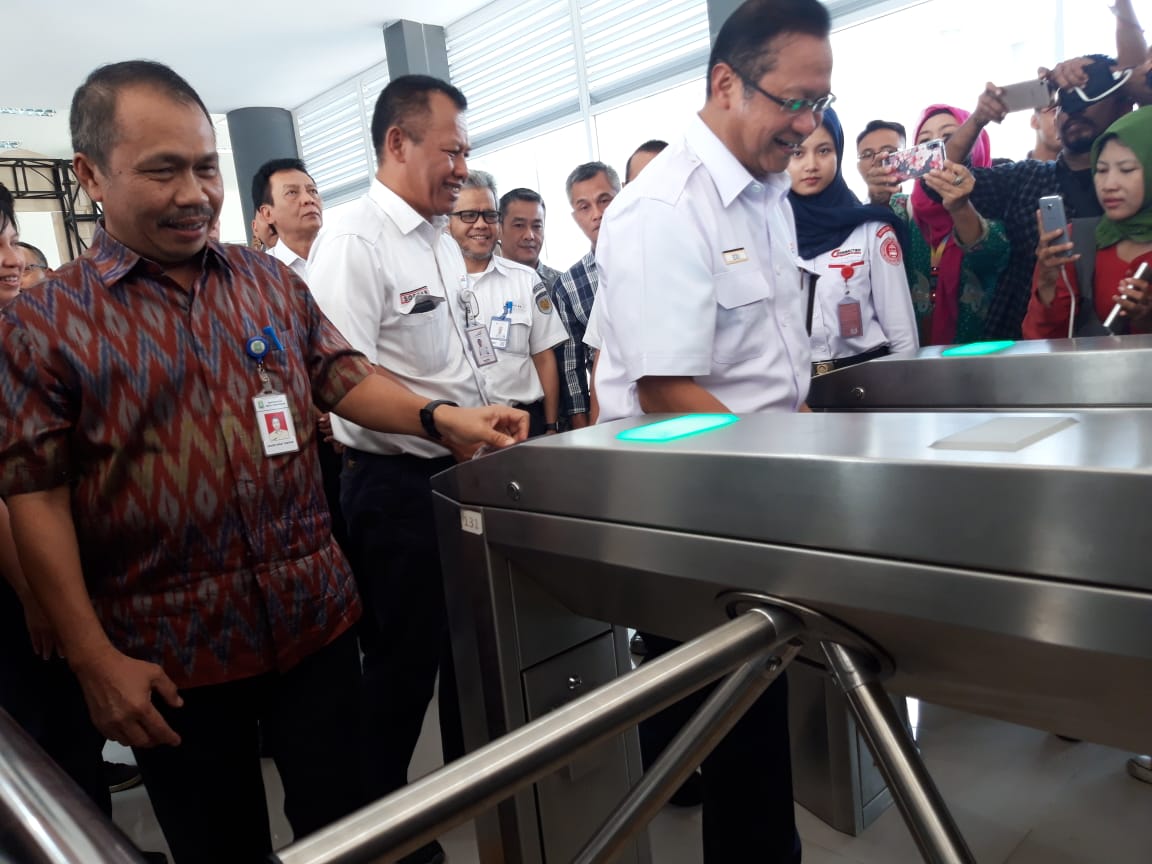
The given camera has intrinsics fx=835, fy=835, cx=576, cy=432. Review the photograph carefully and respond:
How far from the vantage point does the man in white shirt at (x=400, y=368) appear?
1.44 meters

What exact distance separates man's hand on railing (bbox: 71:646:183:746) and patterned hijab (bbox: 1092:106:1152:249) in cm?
211

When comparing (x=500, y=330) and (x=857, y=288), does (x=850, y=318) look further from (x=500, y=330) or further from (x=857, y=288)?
(x=500, y=330)

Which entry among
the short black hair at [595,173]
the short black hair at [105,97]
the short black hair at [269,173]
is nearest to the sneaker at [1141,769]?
the short black hair at [105,97]

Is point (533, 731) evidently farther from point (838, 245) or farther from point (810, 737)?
point (838, 245)

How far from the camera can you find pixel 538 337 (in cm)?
228

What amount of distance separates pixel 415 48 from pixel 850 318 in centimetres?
415

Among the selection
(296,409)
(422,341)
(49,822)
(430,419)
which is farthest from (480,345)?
(49,822)

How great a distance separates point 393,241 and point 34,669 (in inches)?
34.8

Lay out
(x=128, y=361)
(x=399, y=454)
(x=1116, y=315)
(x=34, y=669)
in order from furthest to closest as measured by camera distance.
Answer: (x=1116, y=315) < (x=399, y=454) < (x=34, y=669) < (x=128, y=361)

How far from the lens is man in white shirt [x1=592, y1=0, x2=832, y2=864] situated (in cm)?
105

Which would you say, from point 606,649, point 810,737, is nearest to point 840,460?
point 606,649

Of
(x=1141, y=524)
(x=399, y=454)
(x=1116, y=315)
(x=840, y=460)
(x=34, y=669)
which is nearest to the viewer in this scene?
(x=1141, y=524)

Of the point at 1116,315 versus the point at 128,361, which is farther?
the point at 1116,315

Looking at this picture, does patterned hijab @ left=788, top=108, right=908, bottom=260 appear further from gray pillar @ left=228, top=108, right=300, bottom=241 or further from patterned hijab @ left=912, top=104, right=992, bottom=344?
gray pillar @ left=228, top=108, right=300, bottom=241
